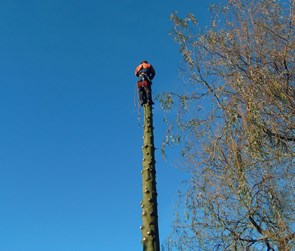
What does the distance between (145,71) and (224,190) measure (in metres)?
2.80

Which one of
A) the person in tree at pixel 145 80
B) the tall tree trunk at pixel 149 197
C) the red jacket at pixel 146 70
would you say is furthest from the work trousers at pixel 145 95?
the tall tree trunk at pixel 149 197

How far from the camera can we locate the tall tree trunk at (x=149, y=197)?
364cm

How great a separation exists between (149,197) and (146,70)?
140 cm

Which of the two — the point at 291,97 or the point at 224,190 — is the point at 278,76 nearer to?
the point at 291,97

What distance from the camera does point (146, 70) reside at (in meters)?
4.48

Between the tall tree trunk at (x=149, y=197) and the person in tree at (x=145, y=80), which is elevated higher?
the person in tree at (x=145, y=80)

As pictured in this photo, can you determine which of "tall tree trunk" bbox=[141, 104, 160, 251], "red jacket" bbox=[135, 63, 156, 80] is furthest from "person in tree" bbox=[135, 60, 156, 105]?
"tall tree trunk" bbox=[141, 104, 160, 251]

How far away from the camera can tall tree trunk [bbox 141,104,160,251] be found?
143 inches

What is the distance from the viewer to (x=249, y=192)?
5.90 metres

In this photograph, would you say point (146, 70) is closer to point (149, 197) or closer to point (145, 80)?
point (145, 80)

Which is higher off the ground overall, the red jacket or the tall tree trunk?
the red jacket

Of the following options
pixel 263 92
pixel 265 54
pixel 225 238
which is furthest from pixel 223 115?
pixel 225 238

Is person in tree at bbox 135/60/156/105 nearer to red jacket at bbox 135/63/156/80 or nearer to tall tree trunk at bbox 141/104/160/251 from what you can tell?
red jacket at bbox 135/63/156/80

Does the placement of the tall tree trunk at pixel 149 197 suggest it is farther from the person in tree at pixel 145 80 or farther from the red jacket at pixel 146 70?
the red jacket at pixel 146 70
